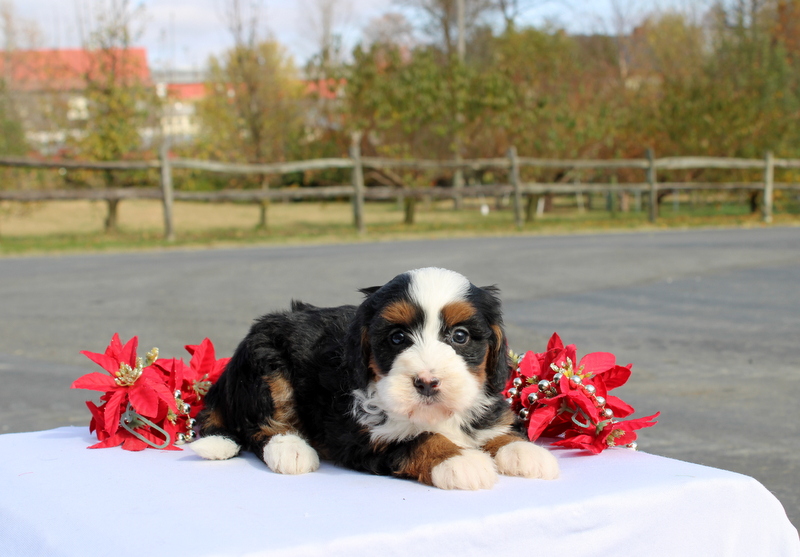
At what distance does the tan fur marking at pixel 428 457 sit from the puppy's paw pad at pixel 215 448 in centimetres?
76

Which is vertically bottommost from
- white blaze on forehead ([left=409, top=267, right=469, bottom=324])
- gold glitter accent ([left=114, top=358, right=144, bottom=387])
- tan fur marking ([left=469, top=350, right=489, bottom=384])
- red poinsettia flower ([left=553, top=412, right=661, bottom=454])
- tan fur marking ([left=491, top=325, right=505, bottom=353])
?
red poinsettia flower ([left=553, top=412, right=661, bottom=454])

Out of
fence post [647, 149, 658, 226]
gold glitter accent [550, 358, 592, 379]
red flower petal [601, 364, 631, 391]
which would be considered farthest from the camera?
fence post [647, 149, 658, 226]

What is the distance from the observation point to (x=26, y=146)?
2875 cm

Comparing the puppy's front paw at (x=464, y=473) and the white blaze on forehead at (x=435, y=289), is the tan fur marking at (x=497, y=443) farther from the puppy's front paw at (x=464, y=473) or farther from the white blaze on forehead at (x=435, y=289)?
the white blaze on forehead at (x=435, y=289)

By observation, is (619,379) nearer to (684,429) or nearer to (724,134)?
(684,429)

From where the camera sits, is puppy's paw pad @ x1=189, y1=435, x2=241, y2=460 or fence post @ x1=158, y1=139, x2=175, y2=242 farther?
fence post @ x1=158, y1=139, x2=175, y2=242

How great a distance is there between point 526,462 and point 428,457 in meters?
0.32

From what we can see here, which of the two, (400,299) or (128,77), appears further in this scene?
(128,77)

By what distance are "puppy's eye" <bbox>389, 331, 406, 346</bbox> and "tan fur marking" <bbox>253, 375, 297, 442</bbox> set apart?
2.19 ft

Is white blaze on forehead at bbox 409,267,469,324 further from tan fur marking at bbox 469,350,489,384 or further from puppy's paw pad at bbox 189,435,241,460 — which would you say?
puppy's paw pad at bbox 189,435,241,460

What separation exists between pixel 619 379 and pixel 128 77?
73.3ft

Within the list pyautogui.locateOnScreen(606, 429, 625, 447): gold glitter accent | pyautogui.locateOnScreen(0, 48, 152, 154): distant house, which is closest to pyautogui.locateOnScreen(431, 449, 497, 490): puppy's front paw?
pyautogui.locateOnScreen(606, 429, 625, 447): gold glitter accent

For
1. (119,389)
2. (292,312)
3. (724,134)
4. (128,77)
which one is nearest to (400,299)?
(292,312)

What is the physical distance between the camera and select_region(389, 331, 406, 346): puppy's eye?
2.43 metres
